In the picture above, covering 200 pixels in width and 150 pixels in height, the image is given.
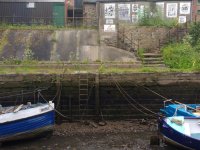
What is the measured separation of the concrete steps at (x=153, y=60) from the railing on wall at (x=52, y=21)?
5.48 m

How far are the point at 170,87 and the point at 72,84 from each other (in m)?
4.39

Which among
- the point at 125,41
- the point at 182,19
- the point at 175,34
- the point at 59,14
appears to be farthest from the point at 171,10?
the point at 59,14

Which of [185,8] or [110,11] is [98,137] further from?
[185,8]

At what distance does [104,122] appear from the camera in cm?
1731

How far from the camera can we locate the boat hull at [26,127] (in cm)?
1481

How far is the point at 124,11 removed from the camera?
1054 inches

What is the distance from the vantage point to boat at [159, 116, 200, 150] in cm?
1320

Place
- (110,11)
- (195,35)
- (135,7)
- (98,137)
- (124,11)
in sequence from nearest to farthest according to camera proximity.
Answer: (98,137) → (195,35) → (110,11) → (124,11) → (135,7)

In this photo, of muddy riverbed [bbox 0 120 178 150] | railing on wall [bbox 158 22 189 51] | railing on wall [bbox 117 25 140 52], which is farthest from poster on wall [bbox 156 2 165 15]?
muddy riverbed [bbox 0 120 178 150]

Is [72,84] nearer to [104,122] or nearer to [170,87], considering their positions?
[104,122]

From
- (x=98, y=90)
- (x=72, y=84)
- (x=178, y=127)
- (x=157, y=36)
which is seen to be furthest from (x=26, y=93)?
(x=157, y=36)

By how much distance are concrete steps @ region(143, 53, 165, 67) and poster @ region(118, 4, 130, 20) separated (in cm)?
478

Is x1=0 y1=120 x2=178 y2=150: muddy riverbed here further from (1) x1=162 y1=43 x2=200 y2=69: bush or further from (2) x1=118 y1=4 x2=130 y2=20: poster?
(2) x1=118 y1=4 x2=130 y2=20: poster

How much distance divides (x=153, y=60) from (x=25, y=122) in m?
9.62
